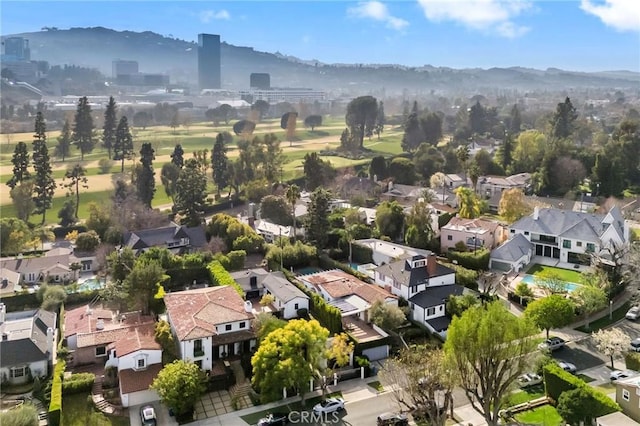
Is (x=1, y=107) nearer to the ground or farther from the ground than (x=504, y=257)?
farther from the ground

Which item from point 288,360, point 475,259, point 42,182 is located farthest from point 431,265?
point 42,182

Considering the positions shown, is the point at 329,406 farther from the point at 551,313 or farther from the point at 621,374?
the point at 621,374

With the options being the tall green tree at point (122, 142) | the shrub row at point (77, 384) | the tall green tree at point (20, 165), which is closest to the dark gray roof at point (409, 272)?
the shrub row at point (77, 384)

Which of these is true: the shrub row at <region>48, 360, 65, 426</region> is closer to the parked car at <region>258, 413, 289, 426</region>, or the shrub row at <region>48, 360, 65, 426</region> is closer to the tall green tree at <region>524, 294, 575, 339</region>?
the parked car at <region>258, 413, 289, 426</region>

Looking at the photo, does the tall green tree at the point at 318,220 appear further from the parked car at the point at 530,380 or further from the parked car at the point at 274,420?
the parked car at the point at 274,420

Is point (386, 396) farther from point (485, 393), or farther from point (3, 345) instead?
point (3, 345)

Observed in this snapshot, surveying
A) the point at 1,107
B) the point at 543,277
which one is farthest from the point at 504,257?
the point at 1,107
